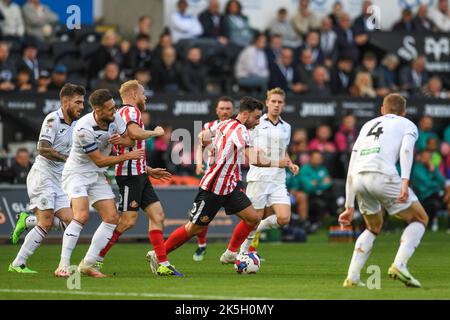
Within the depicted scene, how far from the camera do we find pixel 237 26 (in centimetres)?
2812

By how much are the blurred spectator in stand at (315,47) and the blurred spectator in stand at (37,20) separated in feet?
19.8

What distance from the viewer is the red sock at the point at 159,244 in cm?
1460

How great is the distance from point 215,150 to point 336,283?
2836mm

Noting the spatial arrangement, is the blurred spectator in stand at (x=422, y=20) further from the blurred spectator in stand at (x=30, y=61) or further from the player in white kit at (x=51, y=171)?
the player in white kit at (x=51, y=171)

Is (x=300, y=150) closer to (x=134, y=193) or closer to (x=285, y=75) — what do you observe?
(x=285, y=75)

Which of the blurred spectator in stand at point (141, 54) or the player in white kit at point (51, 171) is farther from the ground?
the blurred spectator in stand at point (141, 54)

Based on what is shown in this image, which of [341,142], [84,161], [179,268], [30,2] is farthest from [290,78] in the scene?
[84,161]

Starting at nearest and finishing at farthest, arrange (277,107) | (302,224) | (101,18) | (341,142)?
(277,107) → (302,224) → (341,142) → (101,18)

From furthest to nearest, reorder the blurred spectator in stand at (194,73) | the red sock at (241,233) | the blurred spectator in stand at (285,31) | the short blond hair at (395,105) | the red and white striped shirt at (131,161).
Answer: the blurred spectator in stand at (285,31)
the blurred spectator in stand at (194,73)
the red sock at (241,233)
the red and white striped shirt at (131,161)
the short blond hair at (395,105)

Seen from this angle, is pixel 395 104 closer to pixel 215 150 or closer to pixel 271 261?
pixel 215 150

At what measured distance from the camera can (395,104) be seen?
13.1m

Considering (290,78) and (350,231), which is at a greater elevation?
(290,78)

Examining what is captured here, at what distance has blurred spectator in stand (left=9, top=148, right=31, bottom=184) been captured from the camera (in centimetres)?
2245

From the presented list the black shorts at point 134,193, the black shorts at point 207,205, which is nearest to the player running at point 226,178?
the black shorts at point 207,205
